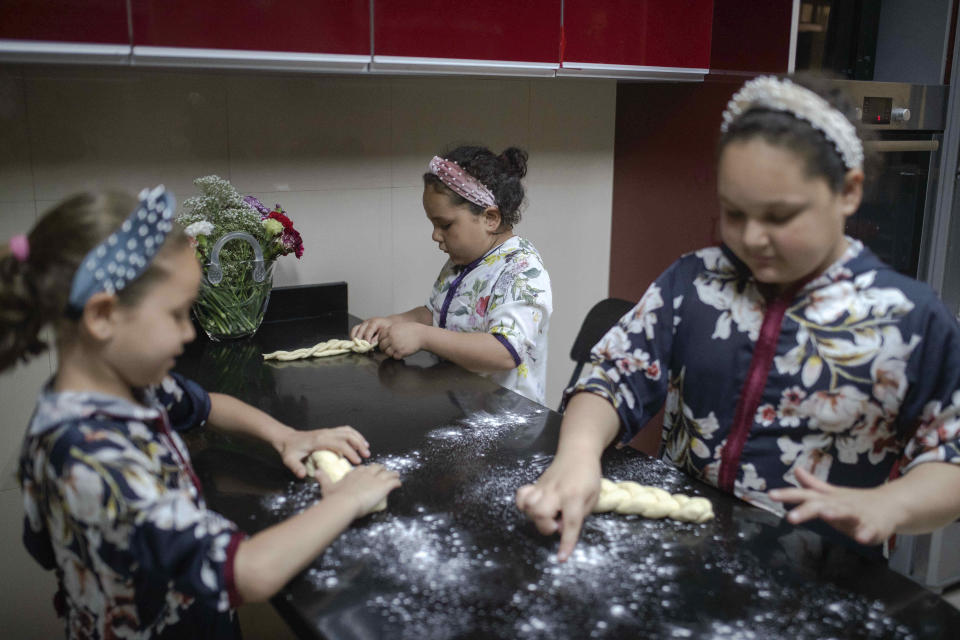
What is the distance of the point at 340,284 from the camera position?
2.10 m

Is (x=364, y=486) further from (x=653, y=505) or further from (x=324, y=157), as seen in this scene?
(x=324, y=157)

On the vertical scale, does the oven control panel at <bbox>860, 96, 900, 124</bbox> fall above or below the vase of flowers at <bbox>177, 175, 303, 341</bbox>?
above

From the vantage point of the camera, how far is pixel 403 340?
1600 millimetres

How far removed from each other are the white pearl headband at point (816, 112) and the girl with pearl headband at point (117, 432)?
67 centimetres

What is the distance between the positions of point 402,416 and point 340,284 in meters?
0.86

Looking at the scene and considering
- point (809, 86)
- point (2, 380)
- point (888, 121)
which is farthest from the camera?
point (888, 121)

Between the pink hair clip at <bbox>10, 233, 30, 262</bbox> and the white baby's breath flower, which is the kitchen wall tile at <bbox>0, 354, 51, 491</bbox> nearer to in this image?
the white baby's breath flower

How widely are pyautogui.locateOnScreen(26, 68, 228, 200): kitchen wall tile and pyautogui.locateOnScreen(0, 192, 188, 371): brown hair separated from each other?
40.3 inches

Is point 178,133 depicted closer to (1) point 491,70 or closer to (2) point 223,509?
(1) point 491,70

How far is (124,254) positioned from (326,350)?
92 cm

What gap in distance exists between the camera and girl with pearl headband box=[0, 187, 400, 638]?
74 centimetres

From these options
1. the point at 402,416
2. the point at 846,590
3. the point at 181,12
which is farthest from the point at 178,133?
the point at 846,590

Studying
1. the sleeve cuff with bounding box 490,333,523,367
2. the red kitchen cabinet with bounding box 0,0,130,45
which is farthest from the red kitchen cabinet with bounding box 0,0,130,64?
the sleeve cuff with bounding box 490,333,523,367

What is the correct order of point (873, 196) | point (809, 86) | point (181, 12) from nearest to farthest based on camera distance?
point (809, 86)
point (181, 12)
point (873, 196)
